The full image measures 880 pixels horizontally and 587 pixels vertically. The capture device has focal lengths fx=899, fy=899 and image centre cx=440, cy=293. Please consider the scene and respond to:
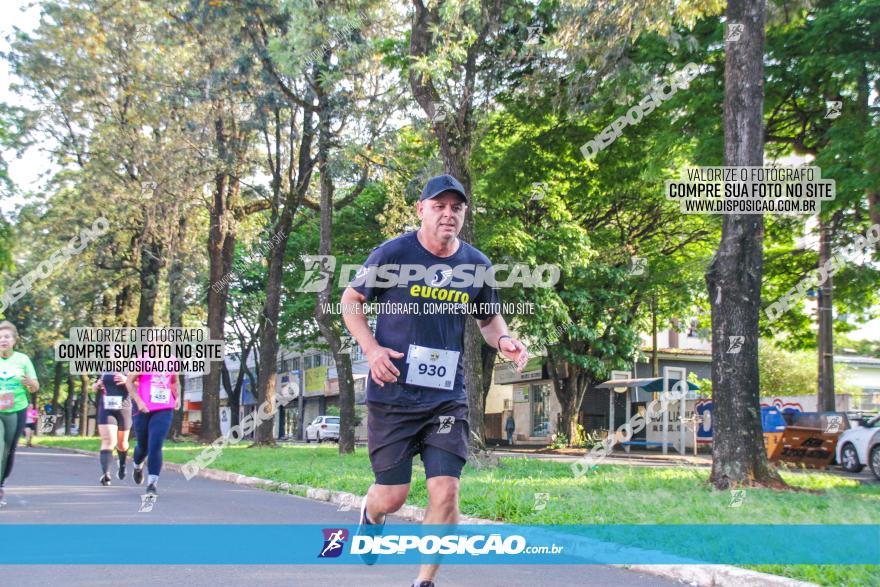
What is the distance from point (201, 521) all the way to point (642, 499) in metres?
4.45

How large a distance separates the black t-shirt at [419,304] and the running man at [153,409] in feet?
20.9

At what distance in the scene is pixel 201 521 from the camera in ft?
26.8

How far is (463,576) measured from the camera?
5.68 metres

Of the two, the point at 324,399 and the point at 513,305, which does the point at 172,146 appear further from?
the point at 324,399

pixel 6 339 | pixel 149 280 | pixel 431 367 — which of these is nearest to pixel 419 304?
pixel 431 367

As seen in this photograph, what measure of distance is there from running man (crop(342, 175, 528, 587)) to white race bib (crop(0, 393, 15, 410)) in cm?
576

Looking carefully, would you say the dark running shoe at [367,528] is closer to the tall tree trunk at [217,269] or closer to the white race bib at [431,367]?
the white race bib at [431,367]

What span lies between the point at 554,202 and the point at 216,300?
11.2 m

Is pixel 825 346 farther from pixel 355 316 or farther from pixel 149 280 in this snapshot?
pixel 149 280

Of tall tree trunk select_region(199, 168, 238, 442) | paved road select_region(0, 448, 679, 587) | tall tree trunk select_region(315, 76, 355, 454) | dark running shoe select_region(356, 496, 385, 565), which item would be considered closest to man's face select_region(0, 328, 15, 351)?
paved road select_region(0, 448, 679, 587)

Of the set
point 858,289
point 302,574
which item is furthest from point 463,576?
point 858,289

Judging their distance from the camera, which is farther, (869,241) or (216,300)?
(216,300)

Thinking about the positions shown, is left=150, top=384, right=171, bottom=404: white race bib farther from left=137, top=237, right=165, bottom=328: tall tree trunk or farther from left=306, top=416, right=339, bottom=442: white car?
left=306, top=416, right=339, bottom=442: white car

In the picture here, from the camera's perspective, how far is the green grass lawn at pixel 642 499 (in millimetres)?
7570
